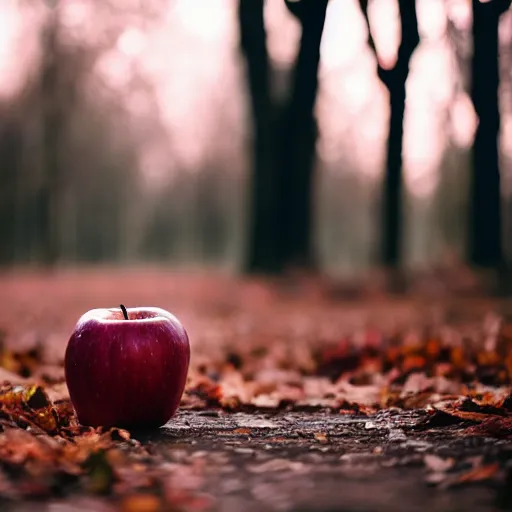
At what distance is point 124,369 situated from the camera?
10.4ft

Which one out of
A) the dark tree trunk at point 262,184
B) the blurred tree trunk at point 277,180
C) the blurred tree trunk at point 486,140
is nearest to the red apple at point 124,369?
the blurred tree trunk at point 486,140

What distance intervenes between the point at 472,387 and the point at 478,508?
231 centimetres

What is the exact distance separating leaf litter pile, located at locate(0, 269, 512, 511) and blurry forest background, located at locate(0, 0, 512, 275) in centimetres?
206

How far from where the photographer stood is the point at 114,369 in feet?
10.4

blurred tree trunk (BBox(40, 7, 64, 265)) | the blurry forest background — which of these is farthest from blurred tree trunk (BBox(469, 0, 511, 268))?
blurred tree trunk (BBox(40, 7, 64, 265))

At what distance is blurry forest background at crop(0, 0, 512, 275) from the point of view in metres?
7.41

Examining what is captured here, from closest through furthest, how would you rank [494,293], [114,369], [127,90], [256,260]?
[114,369] < [494,293] < [256,260] < [127,90]

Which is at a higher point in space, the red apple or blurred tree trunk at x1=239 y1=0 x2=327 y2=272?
blurred tree trunk at x1=239 y1=0 x2=327 y2=272

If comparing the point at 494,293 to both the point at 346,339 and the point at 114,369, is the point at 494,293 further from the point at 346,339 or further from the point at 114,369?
the point at 114,369

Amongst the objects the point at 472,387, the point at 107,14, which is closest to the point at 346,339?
the point at 472,387

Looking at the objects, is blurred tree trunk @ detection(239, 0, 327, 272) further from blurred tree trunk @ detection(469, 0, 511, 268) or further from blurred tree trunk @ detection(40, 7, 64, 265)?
blurred tree trunk @ detection(40, 7, 64, 265)

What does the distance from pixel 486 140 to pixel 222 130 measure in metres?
25.5

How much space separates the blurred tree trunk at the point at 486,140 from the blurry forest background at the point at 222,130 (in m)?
0.02

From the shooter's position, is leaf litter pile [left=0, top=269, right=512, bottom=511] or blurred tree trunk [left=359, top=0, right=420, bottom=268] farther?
blurred tree trunk [left=359, top=0, right=420, bottom=268]
